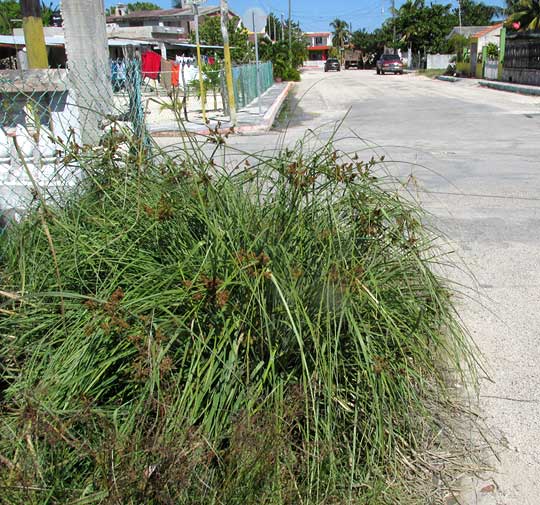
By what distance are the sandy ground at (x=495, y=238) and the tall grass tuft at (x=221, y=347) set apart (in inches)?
15.6

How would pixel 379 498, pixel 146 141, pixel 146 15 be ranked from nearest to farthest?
pixel 379 498
pixel 146 141
pixel 146 15

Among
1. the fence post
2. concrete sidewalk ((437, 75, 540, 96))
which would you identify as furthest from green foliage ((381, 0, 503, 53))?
the fence post

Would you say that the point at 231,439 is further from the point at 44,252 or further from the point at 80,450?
the point at 44,252

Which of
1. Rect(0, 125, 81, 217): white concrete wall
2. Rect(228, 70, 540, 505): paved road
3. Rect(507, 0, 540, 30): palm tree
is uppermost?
Rect(507, 0, 540, 30): palm tree

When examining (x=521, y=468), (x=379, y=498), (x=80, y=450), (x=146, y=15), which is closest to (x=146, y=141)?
(x=80, y=450)

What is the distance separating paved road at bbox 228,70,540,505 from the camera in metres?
2.98

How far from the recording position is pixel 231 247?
283cm

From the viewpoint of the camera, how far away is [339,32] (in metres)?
121

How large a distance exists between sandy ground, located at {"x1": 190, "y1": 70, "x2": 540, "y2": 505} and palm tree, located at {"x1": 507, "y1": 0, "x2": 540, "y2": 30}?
23786 millimetres

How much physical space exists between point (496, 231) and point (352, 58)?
87402mm

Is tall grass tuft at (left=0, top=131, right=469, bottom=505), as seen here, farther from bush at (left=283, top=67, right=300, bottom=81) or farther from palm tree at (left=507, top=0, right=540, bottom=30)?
bush at (left=283, top=67, right=300, bottom=81)

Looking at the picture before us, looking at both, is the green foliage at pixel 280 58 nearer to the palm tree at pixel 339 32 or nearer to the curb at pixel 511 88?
the curb at pixel 511 88

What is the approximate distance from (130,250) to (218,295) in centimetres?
76

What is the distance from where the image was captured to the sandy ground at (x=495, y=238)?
2904 millimetres
